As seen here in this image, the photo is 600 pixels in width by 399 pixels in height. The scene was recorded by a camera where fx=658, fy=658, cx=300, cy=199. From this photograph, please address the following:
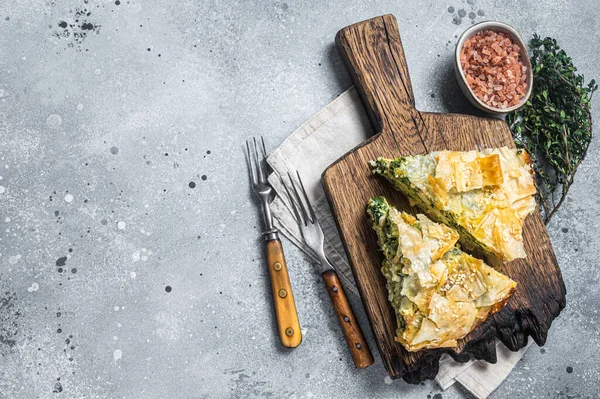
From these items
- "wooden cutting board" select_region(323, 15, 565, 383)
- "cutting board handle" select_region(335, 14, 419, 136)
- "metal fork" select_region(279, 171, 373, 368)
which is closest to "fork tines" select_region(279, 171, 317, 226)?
"metal fork" select_region(279, 171, 373, 368)

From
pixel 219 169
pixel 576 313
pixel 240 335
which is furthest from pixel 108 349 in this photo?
pixel 576 313

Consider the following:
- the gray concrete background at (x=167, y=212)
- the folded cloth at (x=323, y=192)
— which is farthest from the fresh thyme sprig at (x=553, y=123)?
the folded cloth at (x=323, y=192)

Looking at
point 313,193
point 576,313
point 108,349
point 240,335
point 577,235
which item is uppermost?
point 577,235

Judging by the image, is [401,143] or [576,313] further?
[576,313]

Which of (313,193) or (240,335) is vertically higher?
(313,193)

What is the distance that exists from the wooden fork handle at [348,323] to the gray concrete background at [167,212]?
0.13 m

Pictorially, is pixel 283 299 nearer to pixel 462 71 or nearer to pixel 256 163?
pixel 256 163

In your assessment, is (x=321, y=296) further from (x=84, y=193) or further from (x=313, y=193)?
(x=84, y=193)

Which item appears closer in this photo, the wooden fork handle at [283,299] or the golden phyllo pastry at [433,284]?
the golden phyllo pastry at [433,284]

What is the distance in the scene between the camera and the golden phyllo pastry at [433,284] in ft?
12.3

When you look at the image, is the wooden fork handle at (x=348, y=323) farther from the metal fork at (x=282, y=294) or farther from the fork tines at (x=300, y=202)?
Answer: the fork tines at (x=300, y=202)

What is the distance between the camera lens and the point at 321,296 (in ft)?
14.2

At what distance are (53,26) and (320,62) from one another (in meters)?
1.79

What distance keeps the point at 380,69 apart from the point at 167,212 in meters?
1.67
